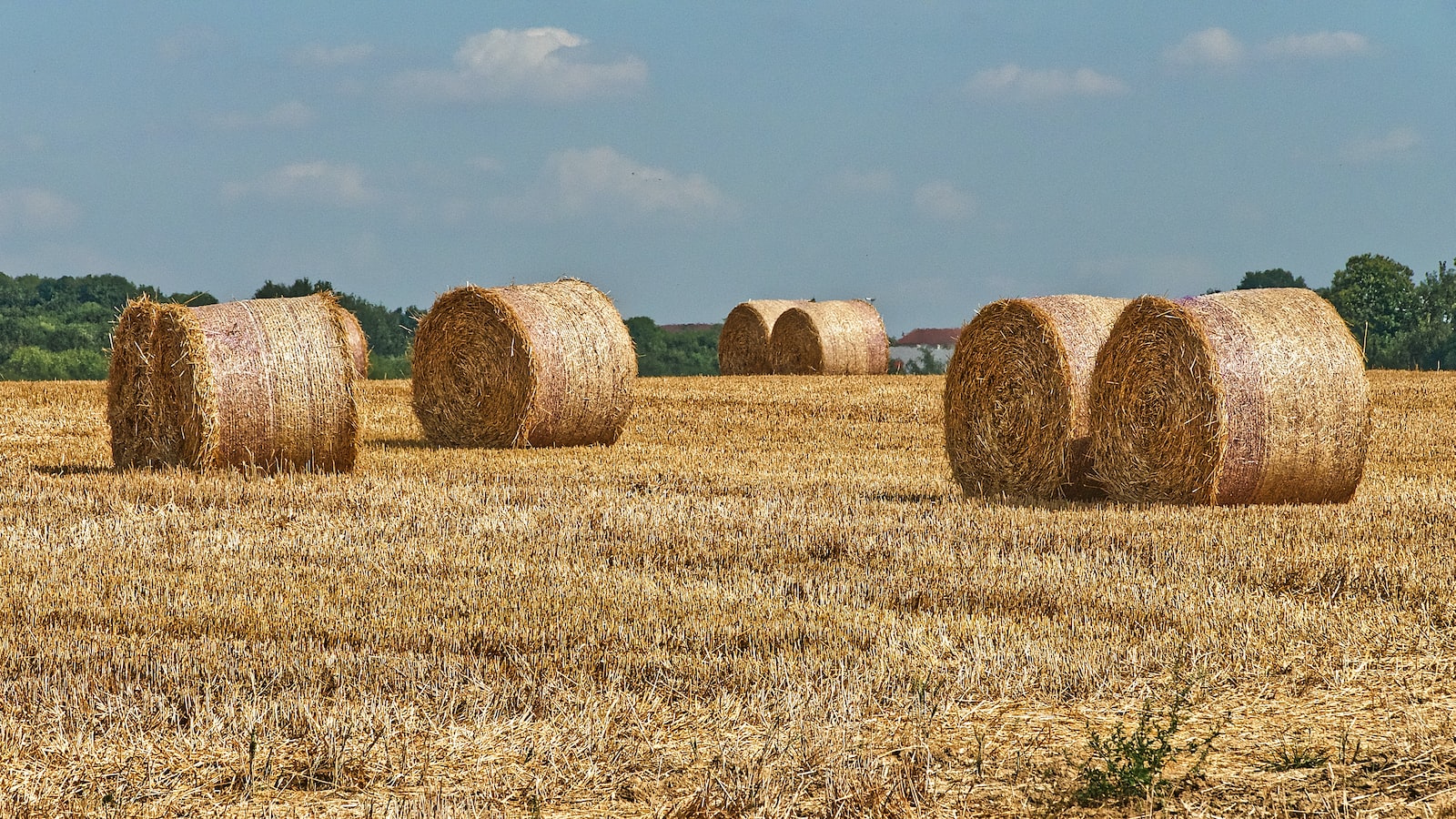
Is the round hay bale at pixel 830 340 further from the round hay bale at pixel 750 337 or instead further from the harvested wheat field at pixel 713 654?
the harvested wheat field at pixel 713 654

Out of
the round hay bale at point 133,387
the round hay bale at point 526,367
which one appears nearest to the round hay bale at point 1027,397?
the round hay bale at point 526,367

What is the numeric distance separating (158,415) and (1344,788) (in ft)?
36.4

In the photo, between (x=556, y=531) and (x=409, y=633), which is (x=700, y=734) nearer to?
(x=409, y=633)

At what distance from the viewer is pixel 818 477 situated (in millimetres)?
13594

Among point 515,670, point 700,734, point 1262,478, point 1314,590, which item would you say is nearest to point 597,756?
point 700,734

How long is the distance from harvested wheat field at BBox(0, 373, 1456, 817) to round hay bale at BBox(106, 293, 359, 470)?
101 cm

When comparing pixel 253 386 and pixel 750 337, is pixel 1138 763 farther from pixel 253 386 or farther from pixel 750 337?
pixel 750 337

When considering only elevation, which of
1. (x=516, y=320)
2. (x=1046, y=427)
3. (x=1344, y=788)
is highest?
(x=516, y=320)

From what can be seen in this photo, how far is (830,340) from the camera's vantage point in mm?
27938

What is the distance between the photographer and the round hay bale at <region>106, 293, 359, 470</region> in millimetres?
12773

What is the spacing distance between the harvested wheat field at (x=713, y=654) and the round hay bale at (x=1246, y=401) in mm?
327

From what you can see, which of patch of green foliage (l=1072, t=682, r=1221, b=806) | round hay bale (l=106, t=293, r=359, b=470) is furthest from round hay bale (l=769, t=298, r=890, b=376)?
patch of green foliage (l=1072, t=682, r=1221, b=806)

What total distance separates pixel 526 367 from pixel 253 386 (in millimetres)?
3440

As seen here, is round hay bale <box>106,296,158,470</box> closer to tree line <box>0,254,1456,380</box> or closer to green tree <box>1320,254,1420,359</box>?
tree line <box>0,254,1456,380</box>
